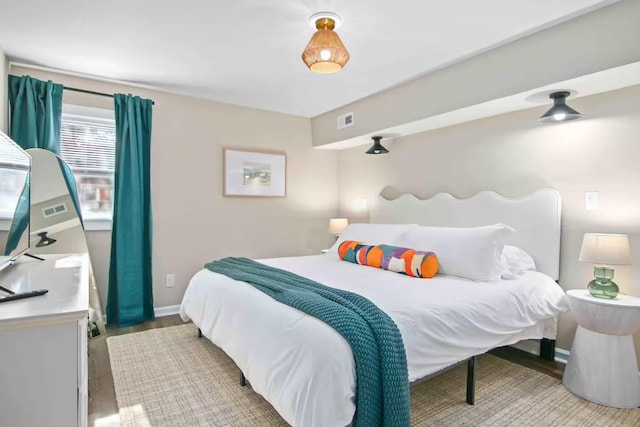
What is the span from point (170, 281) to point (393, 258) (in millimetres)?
2379

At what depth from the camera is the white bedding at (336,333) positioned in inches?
57.9

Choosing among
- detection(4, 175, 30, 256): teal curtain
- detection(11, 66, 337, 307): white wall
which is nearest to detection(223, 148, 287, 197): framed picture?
detection(11, 66, 337, 307): white wall

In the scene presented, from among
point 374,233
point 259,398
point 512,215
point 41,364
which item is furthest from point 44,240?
point 512,215

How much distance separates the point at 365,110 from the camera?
155 inches

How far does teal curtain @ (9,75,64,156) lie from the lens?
2963 millimetres

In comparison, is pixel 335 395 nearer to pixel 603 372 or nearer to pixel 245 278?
pixel 245 278

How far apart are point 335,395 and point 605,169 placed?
2.46m

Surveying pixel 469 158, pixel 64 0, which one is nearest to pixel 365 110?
pixel 469 158

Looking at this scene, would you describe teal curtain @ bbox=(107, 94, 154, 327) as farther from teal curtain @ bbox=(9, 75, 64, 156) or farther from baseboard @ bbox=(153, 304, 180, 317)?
teal curtain @ bbox=(9, 75, 64, 156)

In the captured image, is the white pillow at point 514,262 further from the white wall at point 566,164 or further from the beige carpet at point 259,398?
the beige carpet at point 259,398

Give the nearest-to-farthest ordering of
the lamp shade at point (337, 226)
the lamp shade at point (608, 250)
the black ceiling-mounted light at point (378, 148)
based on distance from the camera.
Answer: the lamp shade at point (608, 250) → the black ceiling-mounted light at point (378, 148) → the lamp shade at point (337, 226)

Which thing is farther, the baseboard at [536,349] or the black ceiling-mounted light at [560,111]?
the baseboard at [536,349]

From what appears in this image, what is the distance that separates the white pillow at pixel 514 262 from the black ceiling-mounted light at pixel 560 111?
101cm

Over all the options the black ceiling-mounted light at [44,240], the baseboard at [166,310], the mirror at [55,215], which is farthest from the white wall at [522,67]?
the black ceiling-mounted light at [44,240]
